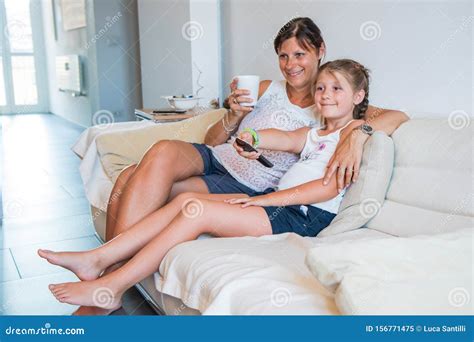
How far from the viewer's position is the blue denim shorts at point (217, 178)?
1611 millimetres

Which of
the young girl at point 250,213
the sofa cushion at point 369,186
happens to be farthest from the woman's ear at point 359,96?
the sofa cushion at point 369,186

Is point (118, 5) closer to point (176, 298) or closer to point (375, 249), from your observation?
point (176, 298)

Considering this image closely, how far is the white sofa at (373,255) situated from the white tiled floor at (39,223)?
38 cm

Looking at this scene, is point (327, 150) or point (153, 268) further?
point (327, 150)

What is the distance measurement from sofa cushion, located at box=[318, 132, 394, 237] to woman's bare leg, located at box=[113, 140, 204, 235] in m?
0.50

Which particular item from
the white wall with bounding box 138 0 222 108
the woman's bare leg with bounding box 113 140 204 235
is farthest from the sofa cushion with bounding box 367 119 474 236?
the white wall with bounding box 138 0 222 108

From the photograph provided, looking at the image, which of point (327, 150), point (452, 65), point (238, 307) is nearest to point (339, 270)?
point (238, 307)

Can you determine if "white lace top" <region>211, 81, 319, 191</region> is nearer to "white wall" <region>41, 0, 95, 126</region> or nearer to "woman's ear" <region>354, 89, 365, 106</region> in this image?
"woman's ear" <region>354, 89, 365, 106</region>

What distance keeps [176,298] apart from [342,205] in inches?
20.8

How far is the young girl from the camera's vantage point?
50.8 inches

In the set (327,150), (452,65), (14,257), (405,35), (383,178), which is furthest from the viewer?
(14,257)

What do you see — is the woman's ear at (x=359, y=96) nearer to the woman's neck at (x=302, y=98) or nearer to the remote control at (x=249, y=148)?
the woman's neck at (x=302, y=98)

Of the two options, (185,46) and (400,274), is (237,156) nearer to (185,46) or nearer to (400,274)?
(400,274)

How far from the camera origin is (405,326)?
2.83 feet
